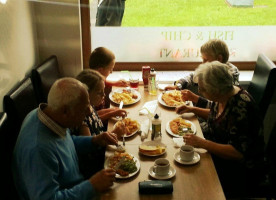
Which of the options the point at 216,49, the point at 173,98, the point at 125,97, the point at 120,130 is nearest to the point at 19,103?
the point at 120,130

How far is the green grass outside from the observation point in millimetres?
3611

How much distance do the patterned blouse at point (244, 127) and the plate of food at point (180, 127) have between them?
240 mm

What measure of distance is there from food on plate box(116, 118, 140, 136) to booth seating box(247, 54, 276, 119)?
103 cm

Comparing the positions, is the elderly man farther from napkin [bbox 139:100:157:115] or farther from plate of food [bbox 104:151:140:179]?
napkin [bbox 139:100:157:115]

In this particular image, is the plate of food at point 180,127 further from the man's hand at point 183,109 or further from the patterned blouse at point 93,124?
the patterned blouse at point 93,124

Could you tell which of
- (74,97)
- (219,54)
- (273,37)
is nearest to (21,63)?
(74,97)

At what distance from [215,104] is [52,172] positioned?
4.28 ft

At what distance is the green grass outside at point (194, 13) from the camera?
3611mm

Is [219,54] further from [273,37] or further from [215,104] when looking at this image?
[273,37]

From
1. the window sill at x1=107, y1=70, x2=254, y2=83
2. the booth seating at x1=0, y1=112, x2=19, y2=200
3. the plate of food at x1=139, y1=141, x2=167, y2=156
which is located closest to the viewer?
the booth seating at x1=0, y1=112, x2=19, y2=200

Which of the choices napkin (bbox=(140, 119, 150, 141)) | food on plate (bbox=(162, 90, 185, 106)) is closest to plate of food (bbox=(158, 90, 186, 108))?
food on plate (bbox=(162, 90, 185, 106))

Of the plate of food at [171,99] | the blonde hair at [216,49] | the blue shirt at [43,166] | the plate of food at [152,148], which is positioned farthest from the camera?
the blonde hair at [216,49]

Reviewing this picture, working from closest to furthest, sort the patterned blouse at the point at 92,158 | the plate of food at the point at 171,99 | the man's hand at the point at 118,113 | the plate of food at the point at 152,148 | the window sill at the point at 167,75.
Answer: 1. the plate of food at the point at 152,148
2. the patterned blouse at the point at 92,158
3. the man's hand at the point at 118,113
4. the plate of food at the point at 171,99
5. the window sill at the point at 167,75

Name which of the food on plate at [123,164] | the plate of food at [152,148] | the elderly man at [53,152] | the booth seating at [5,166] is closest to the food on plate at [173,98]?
the plate of food at [152,148]
